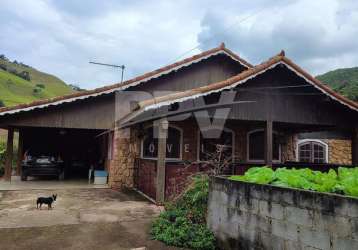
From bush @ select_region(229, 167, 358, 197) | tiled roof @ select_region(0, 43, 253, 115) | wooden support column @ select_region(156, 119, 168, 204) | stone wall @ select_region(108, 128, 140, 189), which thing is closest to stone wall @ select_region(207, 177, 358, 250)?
bush @ select_region(229, 167, 358, 197)

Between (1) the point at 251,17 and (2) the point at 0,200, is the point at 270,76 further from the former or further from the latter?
(2) the point at 0,200

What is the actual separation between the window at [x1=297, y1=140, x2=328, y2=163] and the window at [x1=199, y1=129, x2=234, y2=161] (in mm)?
6113

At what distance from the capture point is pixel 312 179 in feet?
14.3

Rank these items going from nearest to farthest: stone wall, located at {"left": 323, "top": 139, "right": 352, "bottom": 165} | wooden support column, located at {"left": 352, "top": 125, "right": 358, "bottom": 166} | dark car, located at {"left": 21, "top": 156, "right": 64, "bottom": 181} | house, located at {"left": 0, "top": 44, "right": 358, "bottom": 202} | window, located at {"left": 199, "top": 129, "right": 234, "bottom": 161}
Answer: house, located at {"left": 0, "top": 44, "right": 358, "bottom": 202} < wooden support column, located at {"left": 352, "top": 125, "right": 358, "bottom": 166} < window, located at {"left": 199, "top": 129, "right": 234, "bottom": 161} < dark car, located at {"left": 21, "top": 156, "right": 64, "bottom": 181} < stone wall, located at {"left": 323, "top": 139, "right": 352, "bottom": 165}

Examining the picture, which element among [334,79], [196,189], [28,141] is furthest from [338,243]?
[334,79]

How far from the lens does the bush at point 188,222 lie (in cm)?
527

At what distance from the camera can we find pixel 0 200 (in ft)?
27.8

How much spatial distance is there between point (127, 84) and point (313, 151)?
36.0ft

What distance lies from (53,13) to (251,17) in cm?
742

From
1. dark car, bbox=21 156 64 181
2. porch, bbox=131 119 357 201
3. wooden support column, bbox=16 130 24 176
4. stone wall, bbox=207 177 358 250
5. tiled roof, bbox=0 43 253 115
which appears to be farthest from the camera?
wooden support column, bbox=16 130 24 176

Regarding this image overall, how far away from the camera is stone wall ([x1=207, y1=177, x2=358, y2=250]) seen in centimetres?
340

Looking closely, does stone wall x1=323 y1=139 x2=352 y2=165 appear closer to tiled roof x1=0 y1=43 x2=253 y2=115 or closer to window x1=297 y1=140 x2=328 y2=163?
window x1=297 y1=140 x2=328 y2=163

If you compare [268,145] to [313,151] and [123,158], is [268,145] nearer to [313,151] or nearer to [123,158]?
[123,158]

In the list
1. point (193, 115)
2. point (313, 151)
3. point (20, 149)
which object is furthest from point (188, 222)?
point (313, 151)
